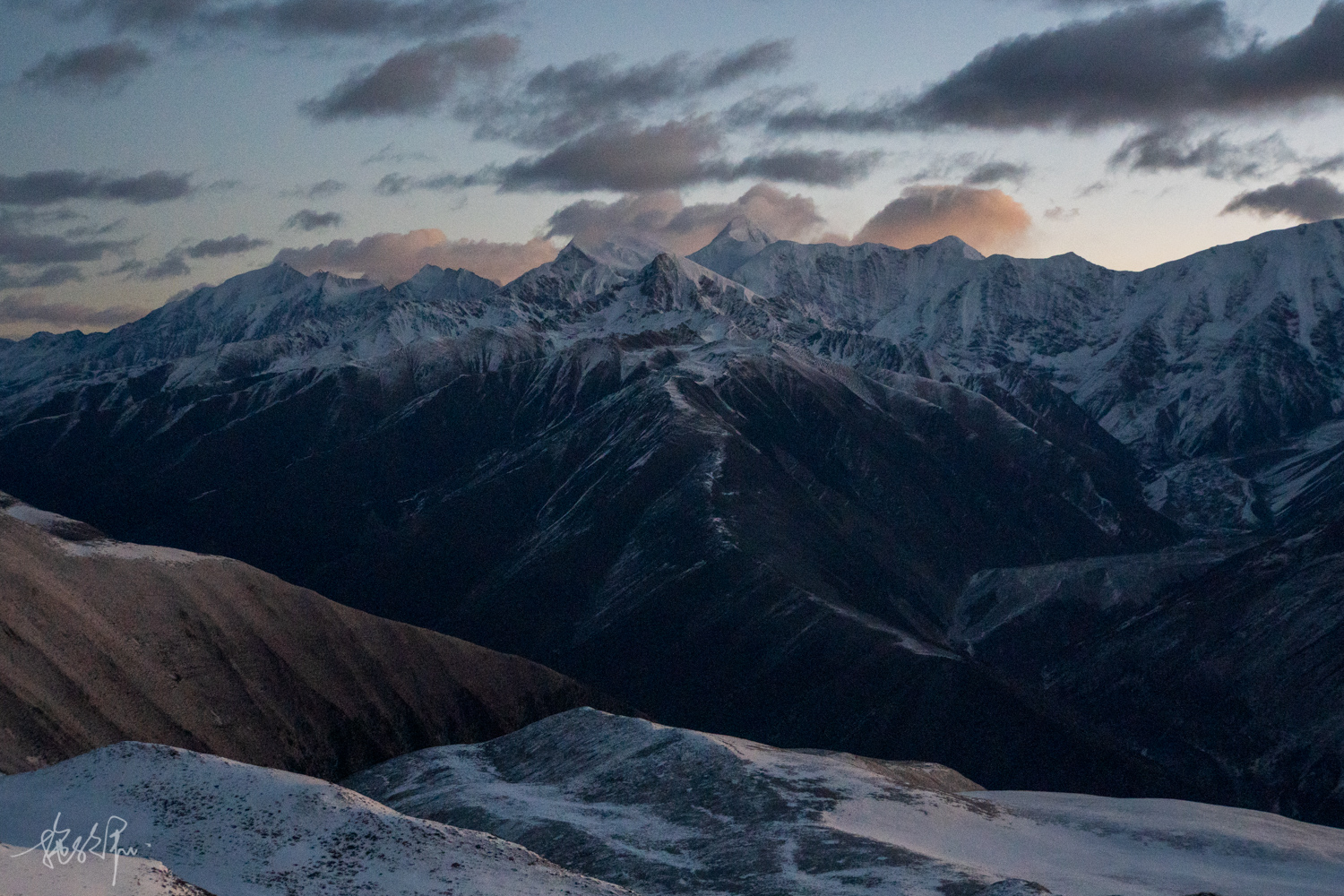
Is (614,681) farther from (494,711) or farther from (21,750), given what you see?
(21,750)

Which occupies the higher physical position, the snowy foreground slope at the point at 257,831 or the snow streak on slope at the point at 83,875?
the snow streak on slope at the point at 83,875

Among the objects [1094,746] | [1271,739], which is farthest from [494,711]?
[1271,739]

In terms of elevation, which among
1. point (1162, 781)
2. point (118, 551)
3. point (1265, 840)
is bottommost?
point (1162, 781)

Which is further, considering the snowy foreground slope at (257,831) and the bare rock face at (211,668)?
the bare rock face at (211,668)

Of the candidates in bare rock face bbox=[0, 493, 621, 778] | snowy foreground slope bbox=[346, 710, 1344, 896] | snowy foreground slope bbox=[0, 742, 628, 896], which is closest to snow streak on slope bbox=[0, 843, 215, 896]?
snowy foreground slope bbox=[0, 742, 628, 896]
